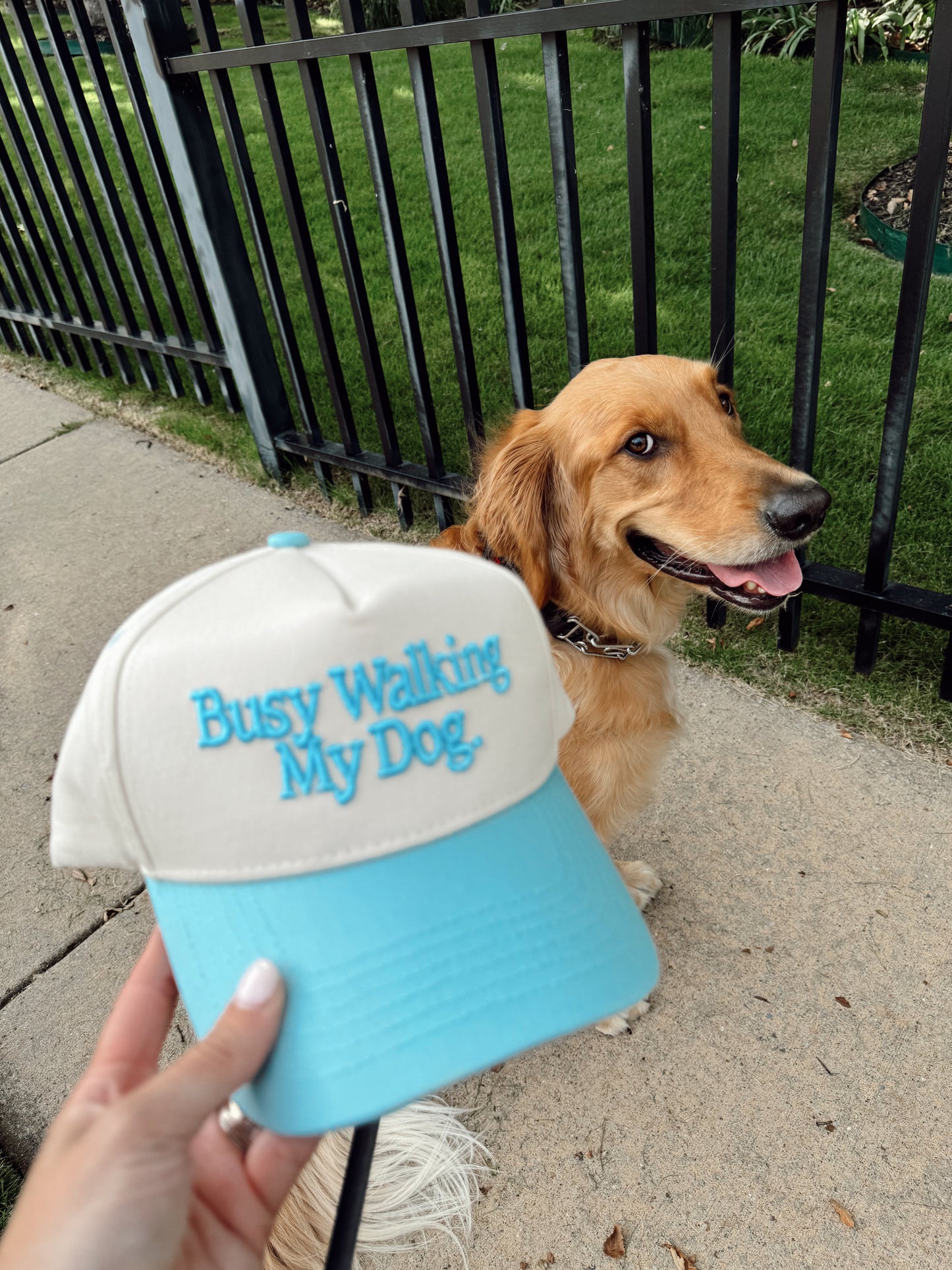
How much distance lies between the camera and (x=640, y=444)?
81.1 inches

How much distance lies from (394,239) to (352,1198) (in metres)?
3.01

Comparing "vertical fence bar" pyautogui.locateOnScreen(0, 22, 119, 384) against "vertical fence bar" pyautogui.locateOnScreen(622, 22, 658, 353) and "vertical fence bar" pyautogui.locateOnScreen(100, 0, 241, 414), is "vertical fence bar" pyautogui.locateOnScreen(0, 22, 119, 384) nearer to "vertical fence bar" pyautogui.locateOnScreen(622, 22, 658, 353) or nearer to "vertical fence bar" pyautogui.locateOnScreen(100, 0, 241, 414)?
"vertical fence bar" pyautogui.locateOnScreen(100, 0, 241, 414)

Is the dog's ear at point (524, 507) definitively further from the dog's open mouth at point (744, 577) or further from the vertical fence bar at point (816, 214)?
the vertical fence bar at point (816, 214)

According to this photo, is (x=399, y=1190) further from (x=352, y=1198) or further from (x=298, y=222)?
(x=298, y=222)

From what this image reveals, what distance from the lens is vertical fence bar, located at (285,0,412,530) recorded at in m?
3.01

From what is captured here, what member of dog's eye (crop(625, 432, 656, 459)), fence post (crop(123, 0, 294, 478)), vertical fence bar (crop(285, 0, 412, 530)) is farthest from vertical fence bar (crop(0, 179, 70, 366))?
dog's eye (crop(625, 432, 656, 459))

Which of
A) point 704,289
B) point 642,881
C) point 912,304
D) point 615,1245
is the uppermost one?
point 912,304

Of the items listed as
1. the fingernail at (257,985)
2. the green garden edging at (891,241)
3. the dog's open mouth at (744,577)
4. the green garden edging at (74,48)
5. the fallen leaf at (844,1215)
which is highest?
the green garden edging at (74,48)

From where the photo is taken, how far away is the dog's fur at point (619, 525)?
203 cm

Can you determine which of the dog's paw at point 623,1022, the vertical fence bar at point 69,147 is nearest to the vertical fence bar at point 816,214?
the dog's paw at point 623,1022

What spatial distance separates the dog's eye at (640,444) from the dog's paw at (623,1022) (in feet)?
4.23

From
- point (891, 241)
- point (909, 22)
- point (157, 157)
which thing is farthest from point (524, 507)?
point (909, 22)

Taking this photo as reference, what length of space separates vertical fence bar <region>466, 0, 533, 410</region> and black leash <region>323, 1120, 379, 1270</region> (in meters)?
2.49

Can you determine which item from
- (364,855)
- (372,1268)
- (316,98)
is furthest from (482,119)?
(372,1268)
